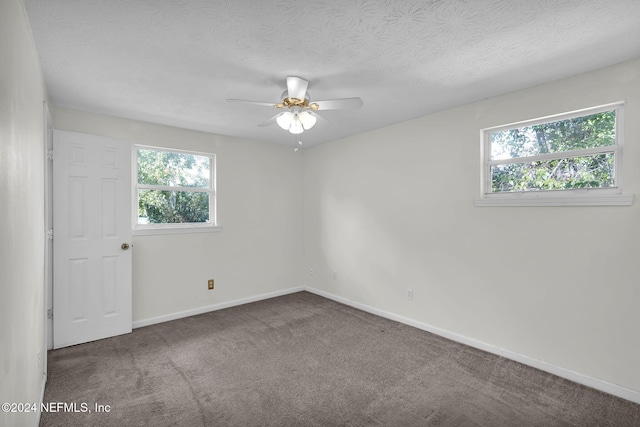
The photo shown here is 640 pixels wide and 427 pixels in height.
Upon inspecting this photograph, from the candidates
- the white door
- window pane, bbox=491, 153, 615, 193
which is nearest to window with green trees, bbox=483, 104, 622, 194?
window pane, bbox=491, 153, 615, 193

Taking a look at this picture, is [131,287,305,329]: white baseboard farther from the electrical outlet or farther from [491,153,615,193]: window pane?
[491,153,615,193]: window pane

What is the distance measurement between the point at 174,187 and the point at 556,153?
158 inches

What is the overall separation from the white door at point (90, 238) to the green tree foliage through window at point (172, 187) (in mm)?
328

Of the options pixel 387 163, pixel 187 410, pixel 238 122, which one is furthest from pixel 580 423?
pixel 238 122

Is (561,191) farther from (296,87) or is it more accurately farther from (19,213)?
(19,213)

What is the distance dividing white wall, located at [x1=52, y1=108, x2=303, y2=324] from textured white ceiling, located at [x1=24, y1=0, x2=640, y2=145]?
0.84 meters

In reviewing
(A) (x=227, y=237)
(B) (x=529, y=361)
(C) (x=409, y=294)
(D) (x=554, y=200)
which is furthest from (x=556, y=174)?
(A) (x=227, y=237)

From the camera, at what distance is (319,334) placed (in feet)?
10.9

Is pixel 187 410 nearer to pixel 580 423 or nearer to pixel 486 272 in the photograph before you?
pixel 580 423

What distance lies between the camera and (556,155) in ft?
8.41

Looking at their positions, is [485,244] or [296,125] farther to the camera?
[485,244]

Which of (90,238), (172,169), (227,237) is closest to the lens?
(90,238)

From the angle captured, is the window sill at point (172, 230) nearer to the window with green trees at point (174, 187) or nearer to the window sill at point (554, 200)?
the window with green trees at point (174, 187)

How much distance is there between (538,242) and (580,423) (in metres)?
1.28
